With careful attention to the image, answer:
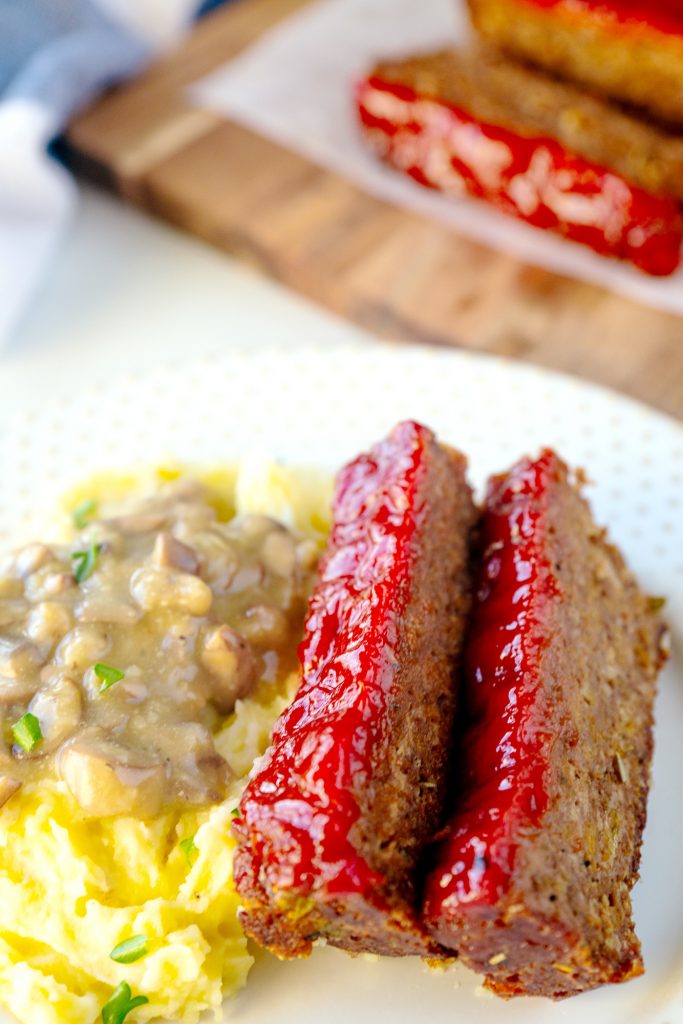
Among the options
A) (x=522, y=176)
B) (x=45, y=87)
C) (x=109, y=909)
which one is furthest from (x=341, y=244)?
(x=109, y=909)

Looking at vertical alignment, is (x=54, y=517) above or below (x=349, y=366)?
below

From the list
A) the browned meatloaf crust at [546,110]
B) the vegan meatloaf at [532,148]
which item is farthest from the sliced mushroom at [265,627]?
the browned meatloaf crust at [546,110]

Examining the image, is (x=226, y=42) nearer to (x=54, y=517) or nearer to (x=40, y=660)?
(x=54, y=517)

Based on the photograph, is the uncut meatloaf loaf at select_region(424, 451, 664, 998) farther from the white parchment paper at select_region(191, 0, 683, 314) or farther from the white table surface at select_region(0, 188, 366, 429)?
the white table surface at select_region(0, 188, 366, 429)

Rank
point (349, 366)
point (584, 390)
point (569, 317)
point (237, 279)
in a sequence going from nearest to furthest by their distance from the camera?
point (584, 390)
point (349, 366)
point (569, 317)
point (237, 279)

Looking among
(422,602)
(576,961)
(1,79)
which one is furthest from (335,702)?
(1,79)

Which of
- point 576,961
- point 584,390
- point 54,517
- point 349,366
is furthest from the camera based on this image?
point 349,366

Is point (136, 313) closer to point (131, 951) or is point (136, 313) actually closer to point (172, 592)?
point (172, 592)

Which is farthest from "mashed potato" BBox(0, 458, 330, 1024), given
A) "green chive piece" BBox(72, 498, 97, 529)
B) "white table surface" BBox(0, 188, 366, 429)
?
"white table surface" BBox(0, 188, 366, 429)
